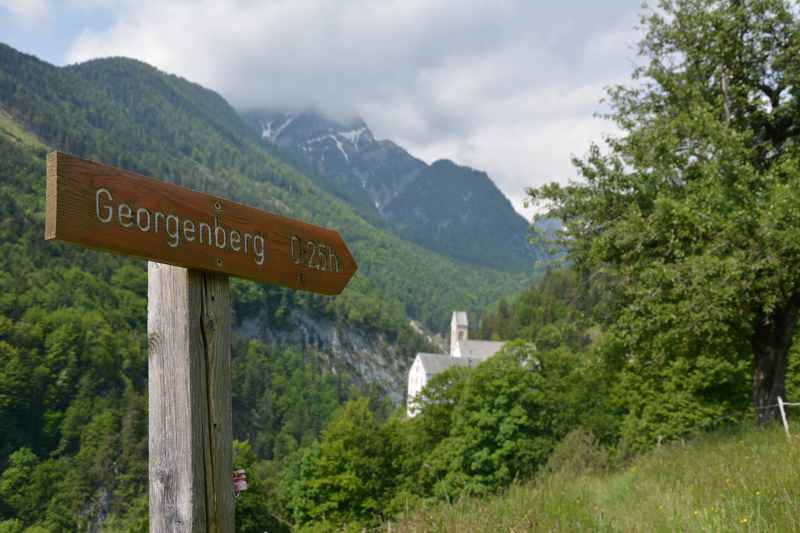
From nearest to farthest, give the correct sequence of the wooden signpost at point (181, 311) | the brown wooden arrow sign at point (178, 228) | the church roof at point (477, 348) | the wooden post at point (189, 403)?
the brown wooden arrow sign at point (178, 228)
the wooden signpost at point (181, 311)
the wooden post at point (189, 403)
the church roof at point (477, 348)

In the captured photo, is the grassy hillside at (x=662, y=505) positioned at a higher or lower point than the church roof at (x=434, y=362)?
lower

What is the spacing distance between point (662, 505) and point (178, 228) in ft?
14.4

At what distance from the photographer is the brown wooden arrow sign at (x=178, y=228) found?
222 cm

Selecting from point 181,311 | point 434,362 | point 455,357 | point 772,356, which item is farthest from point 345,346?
point 181,311

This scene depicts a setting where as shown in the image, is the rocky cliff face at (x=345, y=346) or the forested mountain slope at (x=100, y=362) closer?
the forested mountain slope at (x=100, y=362)

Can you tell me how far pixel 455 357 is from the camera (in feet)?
330

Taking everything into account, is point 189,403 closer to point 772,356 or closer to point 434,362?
point 772,356

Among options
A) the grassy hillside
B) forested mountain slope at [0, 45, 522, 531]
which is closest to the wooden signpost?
the grassy hillside

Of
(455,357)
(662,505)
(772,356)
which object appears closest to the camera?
(662,505)

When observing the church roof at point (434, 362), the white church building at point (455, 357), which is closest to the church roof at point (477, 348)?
the white church building at point (455, 357)

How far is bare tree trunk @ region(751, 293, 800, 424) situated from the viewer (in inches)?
468

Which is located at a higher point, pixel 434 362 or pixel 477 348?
pixel 477 348

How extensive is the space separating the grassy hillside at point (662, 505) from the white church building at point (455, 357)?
5976 centimetres

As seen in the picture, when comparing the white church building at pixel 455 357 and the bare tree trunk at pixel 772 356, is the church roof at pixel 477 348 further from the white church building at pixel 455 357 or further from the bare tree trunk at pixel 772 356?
the bare tree trunk at pixel 772 356
